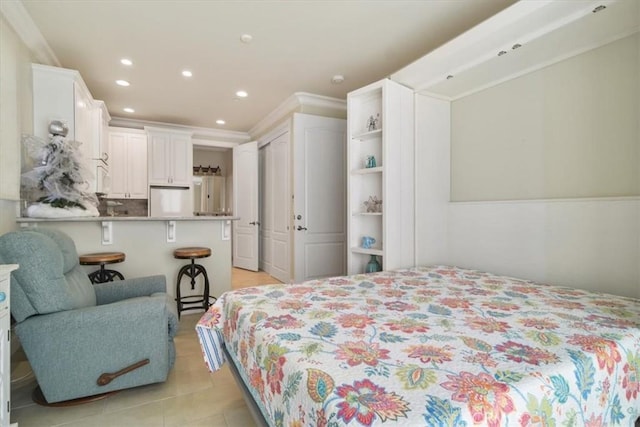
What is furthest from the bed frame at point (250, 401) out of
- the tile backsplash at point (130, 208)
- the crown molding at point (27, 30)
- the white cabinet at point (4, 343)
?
the tile backsplash at point (130, 208)

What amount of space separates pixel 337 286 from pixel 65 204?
265 cm

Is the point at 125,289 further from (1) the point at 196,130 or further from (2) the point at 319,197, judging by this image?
(1) the point at 196,130

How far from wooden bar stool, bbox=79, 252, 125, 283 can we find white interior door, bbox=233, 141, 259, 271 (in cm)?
266

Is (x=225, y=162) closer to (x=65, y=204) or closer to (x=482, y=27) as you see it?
(x=65, y=204)

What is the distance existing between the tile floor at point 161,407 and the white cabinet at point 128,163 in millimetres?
3862

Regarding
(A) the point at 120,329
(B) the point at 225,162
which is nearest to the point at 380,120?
(A) the point at 120,329

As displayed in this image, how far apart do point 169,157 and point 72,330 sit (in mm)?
4456

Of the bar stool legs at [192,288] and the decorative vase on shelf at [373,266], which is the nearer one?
the decorative vase on shelf at [373,266]

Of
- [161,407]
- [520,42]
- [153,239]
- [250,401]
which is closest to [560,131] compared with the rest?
[520,42]

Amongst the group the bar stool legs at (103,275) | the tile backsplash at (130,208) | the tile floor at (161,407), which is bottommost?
the tile floor at (161,407)

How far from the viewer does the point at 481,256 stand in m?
2.75

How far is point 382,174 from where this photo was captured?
296cm

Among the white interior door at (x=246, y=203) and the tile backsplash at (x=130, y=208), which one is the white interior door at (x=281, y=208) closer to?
the white interior door at (x=246, y=203)

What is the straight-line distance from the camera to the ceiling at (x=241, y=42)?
2455 millimetres
